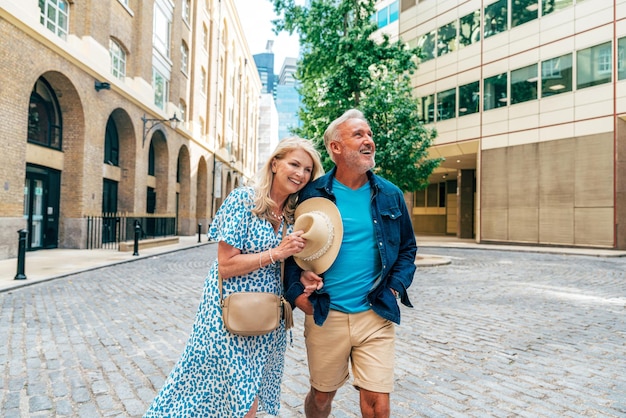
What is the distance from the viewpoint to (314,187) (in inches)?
91.1

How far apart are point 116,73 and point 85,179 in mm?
5909

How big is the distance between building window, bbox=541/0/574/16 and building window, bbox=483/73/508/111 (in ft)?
11.2

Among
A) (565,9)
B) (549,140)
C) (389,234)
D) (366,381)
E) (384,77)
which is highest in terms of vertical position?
(565,9)

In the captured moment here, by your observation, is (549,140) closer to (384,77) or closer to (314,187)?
(384,77)

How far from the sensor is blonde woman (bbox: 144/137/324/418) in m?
2.09

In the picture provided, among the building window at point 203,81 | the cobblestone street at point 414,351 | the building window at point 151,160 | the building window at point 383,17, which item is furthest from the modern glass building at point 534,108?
the building window at point 151,160

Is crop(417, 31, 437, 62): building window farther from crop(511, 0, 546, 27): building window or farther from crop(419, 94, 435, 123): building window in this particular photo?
crop(511, 0, 546, 27): building window

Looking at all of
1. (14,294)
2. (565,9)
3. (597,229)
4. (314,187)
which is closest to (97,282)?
(14,294)

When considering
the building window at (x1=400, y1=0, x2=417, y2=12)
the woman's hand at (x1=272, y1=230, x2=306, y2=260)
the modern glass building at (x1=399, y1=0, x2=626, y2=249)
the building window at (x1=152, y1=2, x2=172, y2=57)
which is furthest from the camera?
the building window at (x1=400, y1=0, x2=417, y2=12)

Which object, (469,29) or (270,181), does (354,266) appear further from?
(469,29)

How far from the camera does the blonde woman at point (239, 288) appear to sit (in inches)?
82.4

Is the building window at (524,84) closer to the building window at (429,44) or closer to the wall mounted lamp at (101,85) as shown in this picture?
the building window at (429,44)

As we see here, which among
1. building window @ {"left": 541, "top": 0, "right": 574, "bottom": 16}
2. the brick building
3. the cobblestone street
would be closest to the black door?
the brick building

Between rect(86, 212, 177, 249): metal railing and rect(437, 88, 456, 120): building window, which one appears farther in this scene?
rect(437, 88, 456, 120): building window
